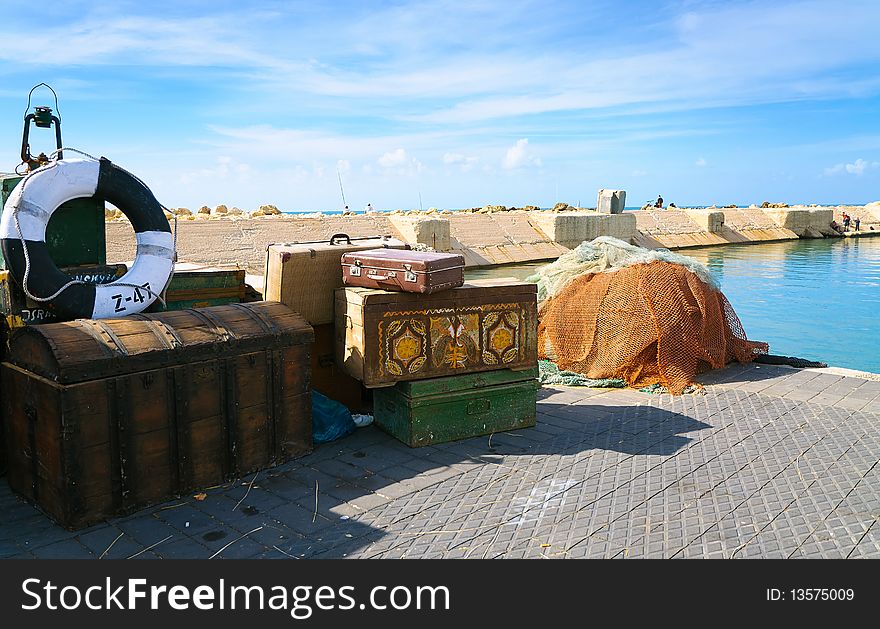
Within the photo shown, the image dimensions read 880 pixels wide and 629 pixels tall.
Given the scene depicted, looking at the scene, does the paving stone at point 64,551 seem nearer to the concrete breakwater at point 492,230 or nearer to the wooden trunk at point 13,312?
the wooden trunk at point 13,312

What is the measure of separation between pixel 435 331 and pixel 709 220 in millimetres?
38915

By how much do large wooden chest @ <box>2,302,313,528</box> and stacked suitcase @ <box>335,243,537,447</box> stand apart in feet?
2.04

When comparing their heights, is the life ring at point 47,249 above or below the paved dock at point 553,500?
above

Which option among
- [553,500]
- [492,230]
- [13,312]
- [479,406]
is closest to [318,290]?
[479,406]

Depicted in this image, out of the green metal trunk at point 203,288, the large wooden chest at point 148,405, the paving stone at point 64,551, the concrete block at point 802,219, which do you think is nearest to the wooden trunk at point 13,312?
the large wooden chest at point 148,405

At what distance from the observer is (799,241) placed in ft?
145

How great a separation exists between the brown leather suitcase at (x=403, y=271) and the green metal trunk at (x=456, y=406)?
903 millimetres

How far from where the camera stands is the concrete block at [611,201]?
36.1 m

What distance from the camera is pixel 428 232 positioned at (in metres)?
27.8

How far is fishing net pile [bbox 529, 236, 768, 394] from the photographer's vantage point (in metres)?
8.95

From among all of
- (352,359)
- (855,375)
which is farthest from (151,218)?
(855,375)

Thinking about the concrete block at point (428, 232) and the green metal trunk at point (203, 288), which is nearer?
the green metal trunk at point (203, 288)

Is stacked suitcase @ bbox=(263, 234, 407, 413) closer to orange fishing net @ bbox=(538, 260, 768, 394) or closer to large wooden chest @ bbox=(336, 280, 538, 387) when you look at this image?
large wooden chest @ bbox=(336, 280, 538, 387)

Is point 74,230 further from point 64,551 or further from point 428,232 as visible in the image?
point 428,232
